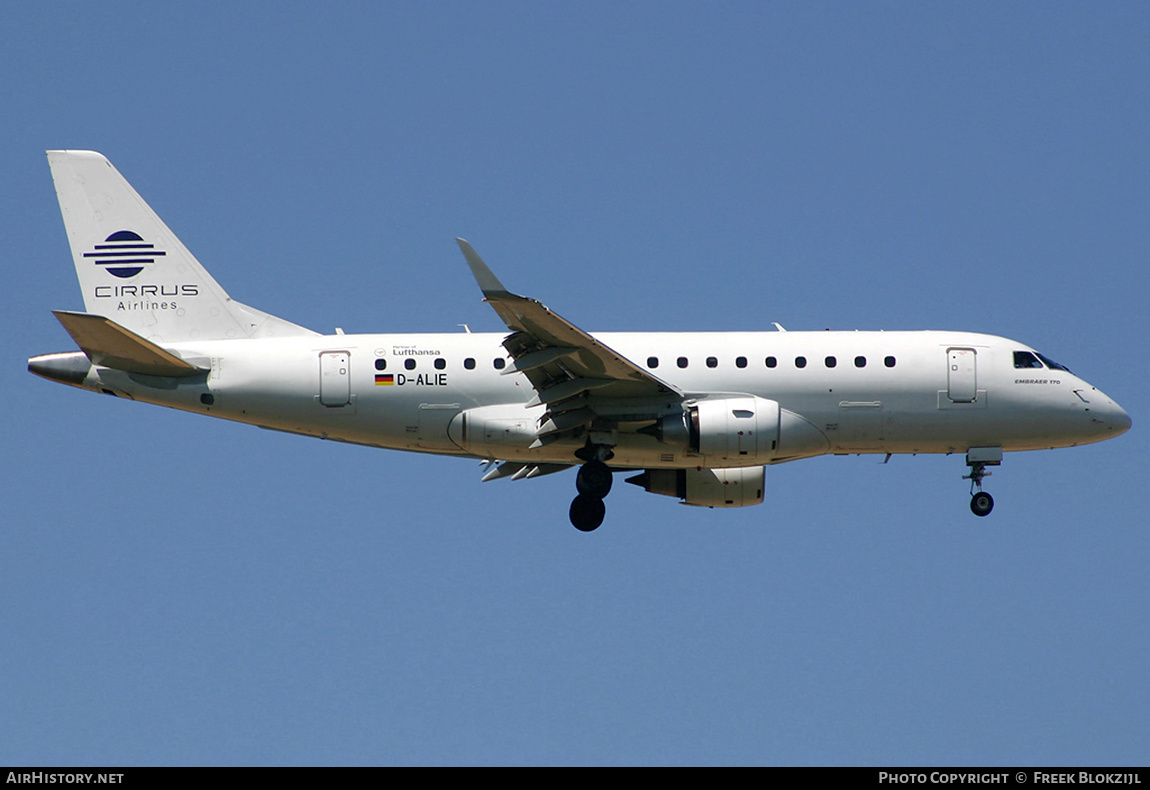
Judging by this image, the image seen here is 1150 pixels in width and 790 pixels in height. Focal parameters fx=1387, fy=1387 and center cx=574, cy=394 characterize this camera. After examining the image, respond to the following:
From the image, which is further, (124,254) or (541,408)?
(124,254)

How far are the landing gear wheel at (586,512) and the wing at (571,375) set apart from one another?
202 cm

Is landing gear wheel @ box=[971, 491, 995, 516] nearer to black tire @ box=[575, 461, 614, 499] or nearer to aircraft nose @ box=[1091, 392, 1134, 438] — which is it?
aircraft nose @ box=[1091, 392, 1134, 438]

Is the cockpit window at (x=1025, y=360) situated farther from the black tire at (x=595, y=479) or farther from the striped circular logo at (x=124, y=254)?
the striped circular logo at (x=124, y=254)

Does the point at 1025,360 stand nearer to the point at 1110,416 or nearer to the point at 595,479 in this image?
Result: the point at 1110,416

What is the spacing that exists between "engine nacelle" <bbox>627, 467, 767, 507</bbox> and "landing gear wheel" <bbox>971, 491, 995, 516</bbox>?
5380 millimetres

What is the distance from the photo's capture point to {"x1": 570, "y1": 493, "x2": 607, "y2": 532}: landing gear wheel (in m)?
34.8

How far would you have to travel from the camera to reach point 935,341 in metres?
35.0

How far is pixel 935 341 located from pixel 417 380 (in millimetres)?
13048

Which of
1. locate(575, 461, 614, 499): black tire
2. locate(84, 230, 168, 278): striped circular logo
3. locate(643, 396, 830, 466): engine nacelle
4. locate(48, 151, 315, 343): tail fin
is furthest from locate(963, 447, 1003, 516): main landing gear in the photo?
locate(84, 230, 168, 278): striped circular logo

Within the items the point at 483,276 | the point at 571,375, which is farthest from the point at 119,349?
the point at 571,375

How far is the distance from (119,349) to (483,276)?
31.9ft

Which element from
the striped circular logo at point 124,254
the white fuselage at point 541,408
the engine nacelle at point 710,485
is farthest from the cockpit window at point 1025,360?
the striped circular logo at point 124,254

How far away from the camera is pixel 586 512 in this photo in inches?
1371
